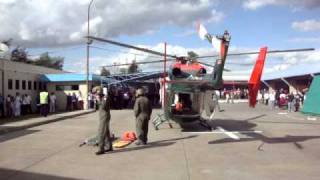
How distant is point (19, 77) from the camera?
138 ft

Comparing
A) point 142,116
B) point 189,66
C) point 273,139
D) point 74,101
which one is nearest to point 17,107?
point 74,101

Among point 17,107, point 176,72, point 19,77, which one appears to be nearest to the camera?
point 176,72

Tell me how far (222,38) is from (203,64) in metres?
6.76

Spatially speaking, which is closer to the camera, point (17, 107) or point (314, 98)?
point (314, 98)

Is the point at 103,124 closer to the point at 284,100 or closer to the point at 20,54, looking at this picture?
the point at 284,100

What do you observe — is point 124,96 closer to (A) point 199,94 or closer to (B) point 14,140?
(A) point 199,94

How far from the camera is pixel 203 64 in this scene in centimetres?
2441

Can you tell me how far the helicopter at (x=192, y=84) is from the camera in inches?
752

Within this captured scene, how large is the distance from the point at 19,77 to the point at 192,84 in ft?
79.2

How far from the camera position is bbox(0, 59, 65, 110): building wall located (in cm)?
3853

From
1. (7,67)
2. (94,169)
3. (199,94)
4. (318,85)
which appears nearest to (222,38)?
(199,94)

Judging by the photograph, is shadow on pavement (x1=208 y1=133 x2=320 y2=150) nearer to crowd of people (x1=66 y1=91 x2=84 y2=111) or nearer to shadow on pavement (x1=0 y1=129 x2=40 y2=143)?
shadow on pavement (x1=0 y1=129 x2=40 y2=143)

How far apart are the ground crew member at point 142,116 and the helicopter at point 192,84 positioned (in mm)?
1990

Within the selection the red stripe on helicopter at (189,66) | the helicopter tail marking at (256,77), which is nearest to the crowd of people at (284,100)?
the red stripe on helicopter at (189,66)
